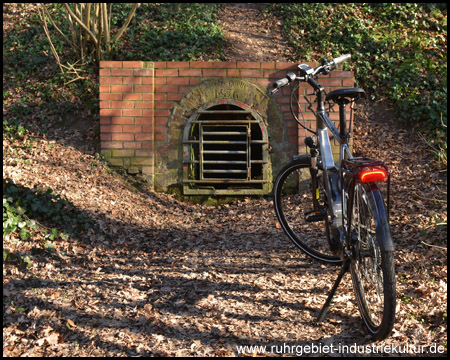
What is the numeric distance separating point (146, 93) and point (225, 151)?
1367 mm

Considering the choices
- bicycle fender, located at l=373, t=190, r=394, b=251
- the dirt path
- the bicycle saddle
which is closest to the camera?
bicycle fender, located at l=373, t=190, r=394, b=251

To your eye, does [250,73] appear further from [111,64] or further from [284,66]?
[111,64]

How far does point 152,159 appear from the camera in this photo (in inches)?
245

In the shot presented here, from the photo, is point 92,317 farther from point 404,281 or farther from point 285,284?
point 404,281

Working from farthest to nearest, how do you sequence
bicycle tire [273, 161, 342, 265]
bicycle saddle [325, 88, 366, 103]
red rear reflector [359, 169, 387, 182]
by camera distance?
bicycle tire [273, 161, 342, 265], bicycle saddle [325, 88, 366, 103], red rear reflector [359, 169, 387, 182]

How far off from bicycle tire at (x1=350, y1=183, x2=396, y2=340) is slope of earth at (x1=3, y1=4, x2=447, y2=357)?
0.62ft

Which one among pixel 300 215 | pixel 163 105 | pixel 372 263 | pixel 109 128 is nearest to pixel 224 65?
pixel 163 105

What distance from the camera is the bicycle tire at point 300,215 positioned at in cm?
394

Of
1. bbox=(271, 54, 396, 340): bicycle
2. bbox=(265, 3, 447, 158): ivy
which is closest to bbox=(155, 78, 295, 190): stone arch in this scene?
bbox=(265, 3, 447, 158): ivy

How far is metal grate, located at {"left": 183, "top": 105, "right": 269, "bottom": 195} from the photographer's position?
20.2 ft

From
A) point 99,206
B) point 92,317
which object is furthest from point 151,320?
point 99,206

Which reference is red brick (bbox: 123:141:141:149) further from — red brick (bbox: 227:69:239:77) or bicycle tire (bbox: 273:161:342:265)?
bicycle tire (bbox: 273:161:342:265)

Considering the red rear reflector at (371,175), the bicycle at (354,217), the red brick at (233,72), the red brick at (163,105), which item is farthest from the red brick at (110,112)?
the red rear reflector at (371,175)

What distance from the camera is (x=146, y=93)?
620cm
